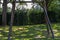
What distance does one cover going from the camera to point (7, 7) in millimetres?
13602

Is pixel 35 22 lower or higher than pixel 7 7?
lower

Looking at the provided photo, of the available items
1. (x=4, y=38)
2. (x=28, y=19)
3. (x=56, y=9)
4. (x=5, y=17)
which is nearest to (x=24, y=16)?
(x=28, y=19)

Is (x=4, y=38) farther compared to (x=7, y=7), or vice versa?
(x=7, y=7)

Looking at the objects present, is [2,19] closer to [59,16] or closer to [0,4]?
[0,4]

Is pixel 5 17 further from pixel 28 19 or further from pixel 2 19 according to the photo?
pixel 28 19

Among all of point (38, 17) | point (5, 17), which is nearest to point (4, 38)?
point (5, 17)

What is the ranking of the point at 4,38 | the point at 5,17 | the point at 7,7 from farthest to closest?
the point at 7,7 → the point at 5,17 → the point at 4,38

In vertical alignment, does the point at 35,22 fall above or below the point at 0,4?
below

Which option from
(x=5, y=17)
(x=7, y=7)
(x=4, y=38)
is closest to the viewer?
(x=4, y=38)

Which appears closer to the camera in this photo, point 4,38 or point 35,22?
point 4,38

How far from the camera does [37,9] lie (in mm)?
13562

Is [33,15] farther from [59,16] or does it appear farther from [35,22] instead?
[59,16]

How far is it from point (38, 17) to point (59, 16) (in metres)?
1.47

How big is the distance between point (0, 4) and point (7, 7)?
2.09ft
